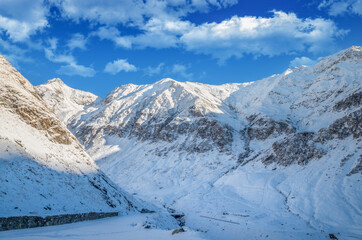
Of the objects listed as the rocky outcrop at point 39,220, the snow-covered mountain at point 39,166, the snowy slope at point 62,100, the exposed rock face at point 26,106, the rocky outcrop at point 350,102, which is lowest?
the rocky outcrop at point 39,220

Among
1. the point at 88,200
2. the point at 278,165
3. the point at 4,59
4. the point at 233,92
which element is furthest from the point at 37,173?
the point at 233,92

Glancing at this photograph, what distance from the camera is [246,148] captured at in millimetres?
93375

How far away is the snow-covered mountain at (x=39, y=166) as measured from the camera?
24000 mm

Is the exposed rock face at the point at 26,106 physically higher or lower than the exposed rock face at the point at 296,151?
higher

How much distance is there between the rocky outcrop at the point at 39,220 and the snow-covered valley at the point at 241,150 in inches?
76.8

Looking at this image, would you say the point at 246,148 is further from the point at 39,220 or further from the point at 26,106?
the point at 39,220

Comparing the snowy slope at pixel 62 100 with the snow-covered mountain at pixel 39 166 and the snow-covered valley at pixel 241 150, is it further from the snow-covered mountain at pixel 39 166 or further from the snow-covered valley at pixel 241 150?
the snow-covered mountain at pixel 39 166

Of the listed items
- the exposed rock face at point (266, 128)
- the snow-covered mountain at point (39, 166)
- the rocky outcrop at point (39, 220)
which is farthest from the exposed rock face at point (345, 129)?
the rocky outcrop at point (39, 220)

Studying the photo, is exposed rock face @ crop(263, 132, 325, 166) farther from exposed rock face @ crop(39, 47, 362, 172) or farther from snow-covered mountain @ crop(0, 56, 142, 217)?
snow-covered mountain @ crop(0, 56, 142, 217)

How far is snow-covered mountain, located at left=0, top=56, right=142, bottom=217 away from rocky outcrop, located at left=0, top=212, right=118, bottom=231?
0.52m

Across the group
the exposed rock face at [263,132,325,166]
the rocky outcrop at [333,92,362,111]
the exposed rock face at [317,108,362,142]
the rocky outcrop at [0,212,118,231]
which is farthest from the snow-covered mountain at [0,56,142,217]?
the rocky outcrop at [333,92,362,111]

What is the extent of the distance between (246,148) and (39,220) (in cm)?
8119

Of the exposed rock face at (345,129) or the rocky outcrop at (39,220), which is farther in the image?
the exposed rock face at (345,129)

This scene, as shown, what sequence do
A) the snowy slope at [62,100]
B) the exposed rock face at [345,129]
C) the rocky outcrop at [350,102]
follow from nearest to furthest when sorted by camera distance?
the exposed rock face at [345,129] < the rocky outcrop at [350,102] < the snowy slope at [62,100]
